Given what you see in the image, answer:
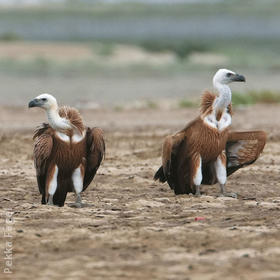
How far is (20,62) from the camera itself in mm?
35250

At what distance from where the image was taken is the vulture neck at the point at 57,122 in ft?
30.3

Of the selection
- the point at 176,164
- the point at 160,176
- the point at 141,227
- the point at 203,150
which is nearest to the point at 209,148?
the point at 203,150

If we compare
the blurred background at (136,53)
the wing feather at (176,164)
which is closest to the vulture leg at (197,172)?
the wing feather at (176,164)

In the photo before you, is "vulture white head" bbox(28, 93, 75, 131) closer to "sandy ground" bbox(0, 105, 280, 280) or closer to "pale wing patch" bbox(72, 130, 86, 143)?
A: "pale wing patch" bbox(72, 130, 86, 143)

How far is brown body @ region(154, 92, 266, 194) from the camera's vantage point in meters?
9.73

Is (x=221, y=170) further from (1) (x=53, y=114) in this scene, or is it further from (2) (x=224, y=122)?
(1) (x=53, y=114)

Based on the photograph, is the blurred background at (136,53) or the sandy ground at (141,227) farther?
the blurred background at (136,53)

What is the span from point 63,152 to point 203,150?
4.84ft

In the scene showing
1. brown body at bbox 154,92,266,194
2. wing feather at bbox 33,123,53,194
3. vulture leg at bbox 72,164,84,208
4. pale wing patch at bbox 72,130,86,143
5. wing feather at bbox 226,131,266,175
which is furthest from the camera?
wing feather at bbox 226,131,266,175

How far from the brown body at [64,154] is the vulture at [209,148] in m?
0.79

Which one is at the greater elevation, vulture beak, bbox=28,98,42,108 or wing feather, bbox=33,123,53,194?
vulture beak, bbox=28,98,42,108

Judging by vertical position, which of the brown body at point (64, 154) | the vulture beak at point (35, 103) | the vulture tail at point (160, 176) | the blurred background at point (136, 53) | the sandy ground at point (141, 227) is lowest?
the sandy ground at point (141, 227)

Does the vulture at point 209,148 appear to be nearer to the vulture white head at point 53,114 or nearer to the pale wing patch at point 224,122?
the pale wing patch at point 224,122

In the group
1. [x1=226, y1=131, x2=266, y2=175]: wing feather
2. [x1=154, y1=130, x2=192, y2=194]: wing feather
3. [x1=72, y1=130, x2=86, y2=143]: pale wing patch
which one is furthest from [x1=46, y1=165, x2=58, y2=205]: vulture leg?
[x1=226, y1=131, x2=266, y2=175]: wing feather
